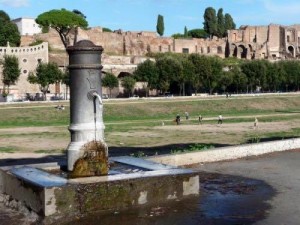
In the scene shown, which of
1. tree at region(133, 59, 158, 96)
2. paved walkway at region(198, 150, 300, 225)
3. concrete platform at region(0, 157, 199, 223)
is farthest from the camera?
tree at region(133, 59, 158, 96)

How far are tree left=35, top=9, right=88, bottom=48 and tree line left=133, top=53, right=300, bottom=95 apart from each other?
18.3 metres

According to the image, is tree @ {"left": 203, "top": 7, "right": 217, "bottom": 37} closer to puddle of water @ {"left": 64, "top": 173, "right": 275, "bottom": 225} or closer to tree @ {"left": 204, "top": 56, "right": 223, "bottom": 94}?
tree @ {"left": 204, "top": 56, "right": 223, "bottom": 94}

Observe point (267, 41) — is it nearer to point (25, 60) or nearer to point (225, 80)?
point (225, 80)

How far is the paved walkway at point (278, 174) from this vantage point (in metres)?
7.17

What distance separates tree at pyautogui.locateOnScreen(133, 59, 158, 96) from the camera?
69.8 meters

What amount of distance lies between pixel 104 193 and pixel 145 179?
63 centimetres

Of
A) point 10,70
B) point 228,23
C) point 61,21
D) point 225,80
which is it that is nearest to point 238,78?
point 225,80

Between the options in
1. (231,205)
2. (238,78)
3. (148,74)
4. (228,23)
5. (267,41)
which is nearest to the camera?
(231,205)

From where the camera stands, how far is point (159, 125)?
37.1m

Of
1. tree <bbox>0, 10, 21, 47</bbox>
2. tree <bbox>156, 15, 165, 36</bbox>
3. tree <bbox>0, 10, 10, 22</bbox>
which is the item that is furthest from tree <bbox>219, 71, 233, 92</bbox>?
tree <bbox>156, 15, 165, 36</bbox>

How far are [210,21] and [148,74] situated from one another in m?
52.7

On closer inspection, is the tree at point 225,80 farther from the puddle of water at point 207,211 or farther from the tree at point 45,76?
the puddle of water at point 207,211

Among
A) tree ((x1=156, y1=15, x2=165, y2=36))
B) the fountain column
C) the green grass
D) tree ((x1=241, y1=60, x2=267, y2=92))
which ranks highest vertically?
tree ((x1=156, y1=15, x2=165, y2=36))

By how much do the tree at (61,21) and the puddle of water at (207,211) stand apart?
257 feet
